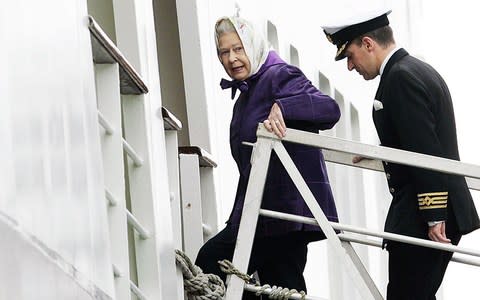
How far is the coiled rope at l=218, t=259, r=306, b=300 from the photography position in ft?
18.6

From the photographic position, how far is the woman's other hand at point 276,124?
555cm

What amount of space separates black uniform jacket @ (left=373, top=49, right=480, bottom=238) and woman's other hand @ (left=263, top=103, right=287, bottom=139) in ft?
1.56

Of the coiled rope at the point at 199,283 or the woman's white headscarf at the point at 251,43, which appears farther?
the woman's white headscarf at the point at 251,43

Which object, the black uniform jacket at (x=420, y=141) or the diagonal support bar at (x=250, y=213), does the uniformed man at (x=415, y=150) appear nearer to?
the black uniform jacket at (x=420, y=141)

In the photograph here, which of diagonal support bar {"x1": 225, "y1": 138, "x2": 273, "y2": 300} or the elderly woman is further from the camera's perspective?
the elderly woman

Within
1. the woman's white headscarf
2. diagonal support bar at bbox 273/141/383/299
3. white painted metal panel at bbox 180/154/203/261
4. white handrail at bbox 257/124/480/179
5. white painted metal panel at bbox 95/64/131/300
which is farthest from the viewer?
white painted metal panel at bbox 180/154/203/261

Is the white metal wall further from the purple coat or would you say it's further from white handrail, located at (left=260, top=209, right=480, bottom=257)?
the purple coat

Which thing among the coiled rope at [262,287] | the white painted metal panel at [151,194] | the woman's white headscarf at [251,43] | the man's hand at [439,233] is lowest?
the coiled rope at [262,287]

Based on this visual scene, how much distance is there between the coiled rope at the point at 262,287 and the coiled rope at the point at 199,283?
14 cm

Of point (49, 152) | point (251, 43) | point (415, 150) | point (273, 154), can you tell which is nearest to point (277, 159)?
point (273, 154)

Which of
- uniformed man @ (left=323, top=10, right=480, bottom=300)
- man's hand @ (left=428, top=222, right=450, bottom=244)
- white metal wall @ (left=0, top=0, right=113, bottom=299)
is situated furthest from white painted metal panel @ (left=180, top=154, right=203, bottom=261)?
white metal wall @ (left=0, top=0, right=113, bottom=299)

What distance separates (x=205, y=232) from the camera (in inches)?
290

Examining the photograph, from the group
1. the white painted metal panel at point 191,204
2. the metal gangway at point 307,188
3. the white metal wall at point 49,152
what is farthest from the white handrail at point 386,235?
the white metal wall at point 49,152

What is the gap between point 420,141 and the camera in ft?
18.9
